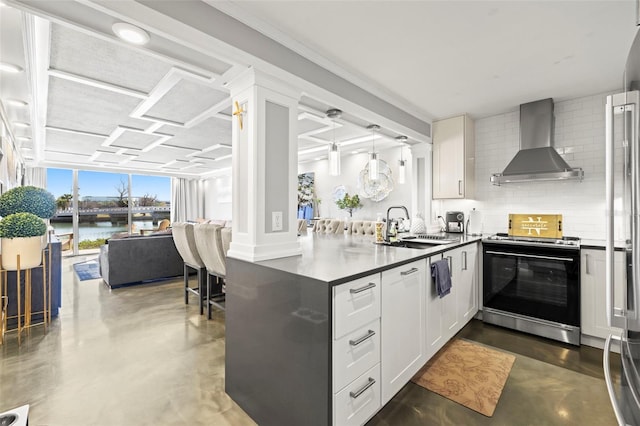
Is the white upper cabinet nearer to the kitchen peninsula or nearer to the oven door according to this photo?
the oven door

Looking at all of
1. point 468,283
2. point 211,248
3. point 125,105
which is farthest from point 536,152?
point 125,105

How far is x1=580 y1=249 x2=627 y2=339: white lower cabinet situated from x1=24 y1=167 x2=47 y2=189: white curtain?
10.9m

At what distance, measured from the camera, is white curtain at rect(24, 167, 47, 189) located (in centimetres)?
738

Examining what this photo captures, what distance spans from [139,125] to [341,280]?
439cm

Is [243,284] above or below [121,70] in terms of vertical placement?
below

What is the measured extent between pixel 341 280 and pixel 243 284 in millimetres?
740

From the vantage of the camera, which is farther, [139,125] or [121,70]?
[139,125]

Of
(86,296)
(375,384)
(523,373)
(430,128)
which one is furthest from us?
(86,296)

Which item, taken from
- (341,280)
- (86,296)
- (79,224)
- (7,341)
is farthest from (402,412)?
(79,224)

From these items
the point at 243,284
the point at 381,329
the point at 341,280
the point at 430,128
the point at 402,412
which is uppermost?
the point at 430,128

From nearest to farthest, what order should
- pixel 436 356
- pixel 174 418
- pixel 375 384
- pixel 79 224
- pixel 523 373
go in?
pixel 375 384 → pixel 174 418 → pixel 523 373 → pixel 436 356 → pixel 79 224

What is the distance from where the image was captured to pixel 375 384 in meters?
1.56

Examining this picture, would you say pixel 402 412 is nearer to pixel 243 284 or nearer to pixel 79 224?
pixel 243 284

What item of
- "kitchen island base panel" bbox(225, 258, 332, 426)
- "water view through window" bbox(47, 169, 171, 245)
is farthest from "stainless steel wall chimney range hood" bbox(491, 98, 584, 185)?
"water view through window" bbox(47, 169, 171, 245)
